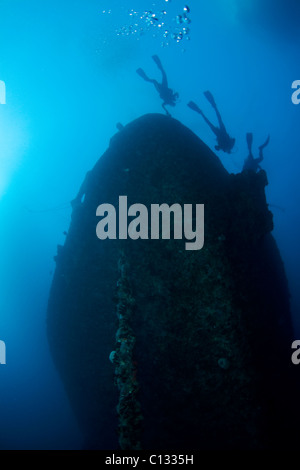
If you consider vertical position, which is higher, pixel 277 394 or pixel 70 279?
pixel 70 279

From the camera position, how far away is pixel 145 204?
421 centimetres

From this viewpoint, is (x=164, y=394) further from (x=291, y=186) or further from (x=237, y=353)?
(x=291, y=186)

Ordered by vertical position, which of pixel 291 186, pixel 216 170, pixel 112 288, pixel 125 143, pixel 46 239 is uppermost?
pixel 291 186

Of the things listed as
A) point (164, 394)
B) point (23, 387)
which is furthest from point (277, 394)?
point (23, 387)

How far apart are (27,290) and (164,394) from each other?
1754 inches

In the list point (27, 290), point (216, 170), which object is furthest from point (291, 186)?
point (216, 170)

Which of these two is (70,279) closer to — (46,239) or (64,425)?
(64,425)

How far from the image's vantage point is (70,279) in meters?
5.45

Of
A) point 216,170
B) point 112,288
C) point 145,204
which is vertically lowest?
point 112,288

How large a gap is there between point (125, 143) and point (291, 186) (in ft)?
181

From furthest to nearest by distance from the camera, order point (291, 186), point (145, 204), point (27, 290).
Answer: point (291, 186) < point (27, 290) < point (145, 204)

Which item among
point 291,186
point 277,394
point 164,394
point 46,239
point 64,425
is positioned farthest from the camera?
→ point 46,239
